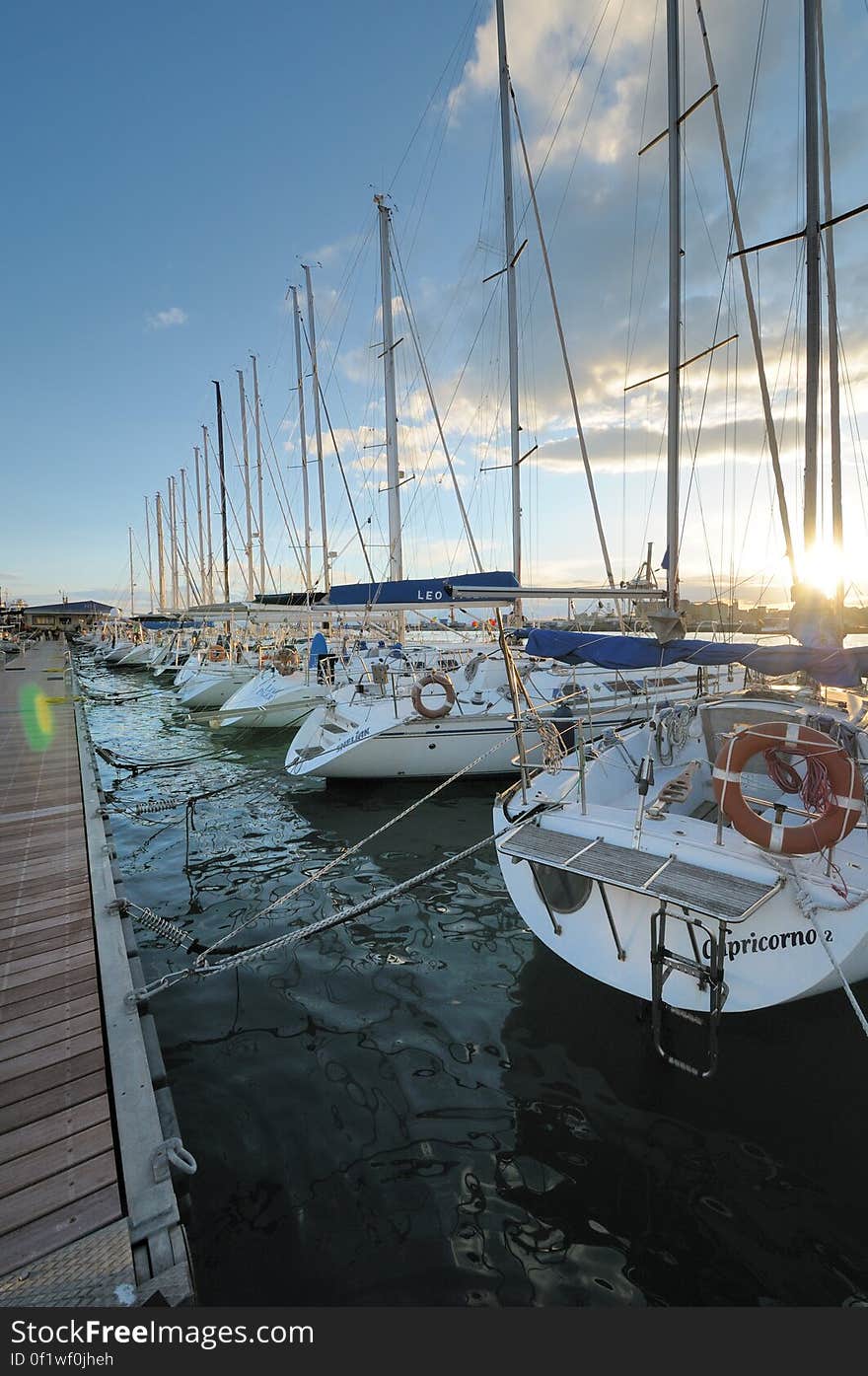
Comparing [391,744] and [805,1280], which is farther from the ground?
[391,744]

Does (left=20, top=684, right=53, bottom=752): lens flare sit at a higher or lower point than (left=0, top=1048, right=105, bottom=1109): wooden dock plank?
higher

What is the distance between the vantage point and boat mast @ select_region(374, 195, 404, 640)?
18.0 meters

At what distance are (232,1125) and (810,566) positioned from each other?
970 cm

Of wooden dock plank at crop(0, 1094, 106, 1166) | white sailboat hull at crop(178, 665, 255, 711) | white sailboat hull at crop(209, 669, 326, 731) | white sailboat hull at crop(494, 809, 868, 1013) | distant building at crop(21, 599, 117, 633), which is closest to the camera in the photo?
wooden dock plank at crop(0, 1094, 106, 1166)

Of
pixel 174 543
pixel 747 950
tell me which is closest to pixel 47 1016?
pixel 747 950

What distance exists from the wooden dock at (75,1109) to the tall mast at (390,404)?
485 inches

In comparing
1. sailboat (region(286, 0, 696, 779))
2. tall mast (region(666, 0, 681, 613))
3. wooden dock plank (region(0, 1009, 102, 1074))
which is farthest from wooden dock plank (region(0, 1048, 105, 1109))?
tall mast (region(666, 0, 681, 613))

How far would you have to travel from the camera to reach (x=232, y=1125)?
4.40 meters

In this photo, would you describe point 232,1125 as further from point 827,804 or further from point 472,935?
point 827,804

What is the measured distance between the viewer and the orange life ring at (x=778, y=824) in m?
4.29

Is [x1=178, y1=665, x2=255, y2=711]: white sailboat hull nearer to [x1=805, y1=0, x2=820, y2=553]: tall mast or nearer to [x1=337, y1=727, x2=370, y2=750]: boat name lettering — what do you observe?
[x1=337, y1=727, x2=370, y2=750]: boat name lettering

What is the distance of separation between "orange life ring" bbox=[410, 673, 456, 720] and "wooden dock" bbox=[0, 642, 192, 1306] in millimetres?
6613

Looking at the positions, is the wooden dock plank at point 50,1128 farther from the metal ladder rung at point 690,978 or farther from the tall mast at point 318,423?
the tall mast at point 318,423

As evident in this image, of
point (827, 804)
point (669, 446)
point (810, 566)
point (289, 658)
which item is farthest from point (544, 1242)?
point (289, 658)
